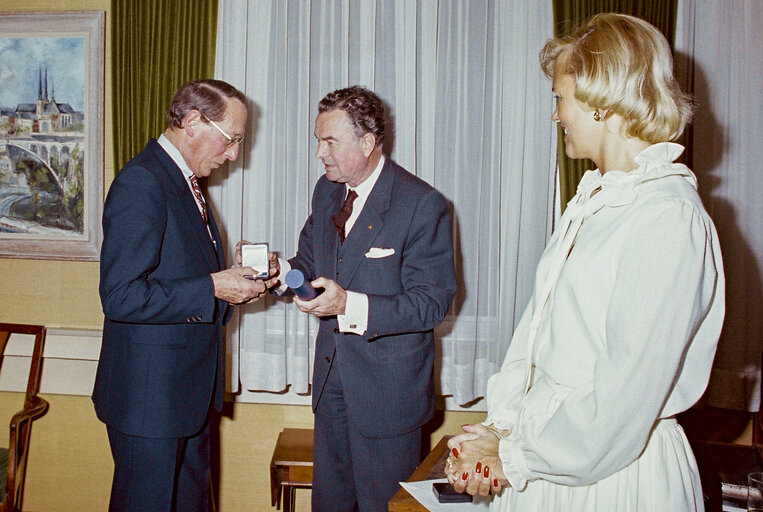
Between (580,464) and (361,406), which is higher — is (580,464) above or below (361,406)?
above

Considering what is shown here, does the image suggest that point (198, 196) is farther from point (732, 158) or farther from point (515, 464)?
point (732, 158)

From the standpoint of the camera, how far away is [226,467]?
11.2 ft

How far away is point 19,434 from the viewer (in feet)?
9.21

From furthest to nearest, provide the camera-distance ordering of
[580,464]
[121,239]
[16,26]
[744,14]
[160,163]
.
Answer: [16,26] → [744,14] → [160,163] → [121,239] → [580,464]

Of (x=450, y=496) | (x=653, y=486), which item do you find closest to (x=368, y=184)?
(x=450, y=496)

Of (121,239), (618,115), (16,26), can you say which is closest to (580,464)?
(618,115)

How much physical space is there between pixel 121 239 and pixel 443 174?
65.0 inches

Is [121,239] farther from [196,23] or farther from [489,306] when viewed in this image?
[489,306]

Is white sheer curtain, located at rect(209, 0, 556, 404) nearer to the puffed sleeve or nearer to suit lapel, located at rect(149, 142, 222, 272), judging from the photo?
suit lapel, located at rect(149, 142, 222, 272)

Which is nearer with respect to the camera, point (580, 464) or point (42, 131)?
point (580, 464)

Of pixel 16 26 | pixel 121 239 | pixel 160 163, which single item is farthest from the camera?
pixel 16 26

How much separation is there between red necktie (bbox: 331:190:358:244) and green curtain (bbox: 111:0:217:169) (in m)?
1.12

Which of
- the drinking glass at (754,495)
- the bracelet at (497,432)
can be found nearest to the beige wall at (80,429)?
the drinking glass at (754,495)

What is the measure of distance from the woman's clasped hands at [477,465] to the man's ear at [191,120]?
1591 mm
